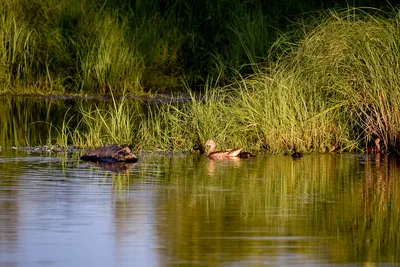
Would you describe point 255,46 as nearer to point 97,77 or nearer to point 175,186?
point 97,77

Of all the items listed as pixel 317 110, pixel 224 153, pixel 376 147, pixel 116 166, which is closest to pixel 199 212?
pixel 116 166

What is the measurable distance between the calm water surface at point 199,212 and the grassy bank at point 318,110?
2.81 feet

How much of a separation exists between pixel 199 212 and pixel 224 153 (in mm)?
3889

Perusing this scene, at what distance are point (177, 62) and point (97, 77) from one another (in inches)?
86.7

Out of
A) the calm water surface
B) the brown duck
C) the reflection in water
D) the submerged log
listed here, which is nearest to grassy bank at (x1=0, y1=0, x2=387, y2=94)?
the brown duck

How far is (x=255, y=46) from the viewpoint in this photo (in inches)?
890

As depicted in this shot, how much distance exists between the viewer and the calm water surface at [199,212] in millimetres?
7734

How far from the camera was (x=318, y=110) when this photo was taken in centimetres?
1440

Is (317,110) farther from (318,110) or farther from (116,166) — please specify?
(116,166)

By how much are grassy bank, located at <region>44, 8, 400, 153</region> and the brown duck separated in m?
0.54

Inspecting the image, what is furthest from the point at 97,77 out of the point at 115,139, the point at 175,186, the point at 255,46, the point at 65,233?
the point at 65,233

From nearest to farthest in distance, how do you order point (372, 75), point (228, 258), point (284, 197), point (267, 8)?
point (228, 258), point (284, 197), point (372, 75), point (267, 8)

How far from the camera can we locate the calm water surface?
25.4 feet

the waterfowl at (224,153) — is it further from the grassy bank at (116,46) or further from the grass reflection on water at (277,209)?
the grassy bank at (116,46)
